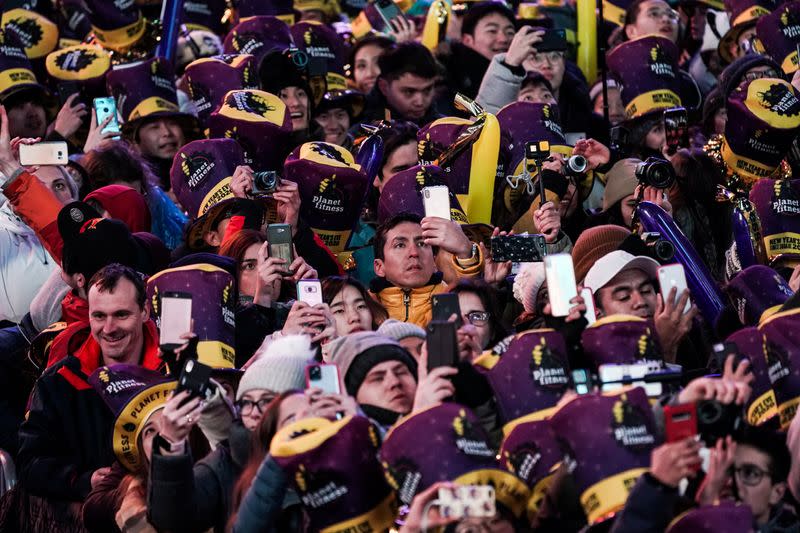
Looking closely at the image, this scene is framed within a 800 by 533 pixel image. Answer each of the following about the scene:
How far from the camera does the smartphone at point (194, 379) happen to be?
6.32 m

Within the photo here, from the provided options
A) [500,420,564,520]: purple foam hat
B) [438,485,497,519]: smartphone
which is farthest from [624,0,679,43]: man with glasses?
[438,485,497,519]: smartphone

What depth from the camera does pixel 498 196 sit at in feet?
29.8

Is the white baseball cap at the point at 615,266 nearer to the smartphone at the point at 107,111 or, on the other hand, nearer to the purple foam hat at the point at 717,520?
the purple foam hat at the point at 717,520

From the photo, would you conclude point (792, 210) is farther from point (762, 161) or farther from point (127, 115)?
point (127, 115)

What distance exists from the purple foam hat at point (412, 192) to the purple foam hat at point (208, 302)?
1229 millimetres

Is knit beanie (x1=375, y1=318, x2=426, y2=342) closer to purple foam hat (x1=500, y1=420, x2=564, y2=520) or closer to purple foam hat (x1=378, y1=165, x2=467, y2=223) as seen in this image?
purple foam hat (x1=500, y1=420, x2=564, y2=520)

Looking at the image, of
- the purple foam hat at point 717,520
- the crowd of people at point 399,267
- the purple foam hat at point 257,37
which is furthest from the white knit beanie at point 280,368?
the purple foam hat at point 257,37

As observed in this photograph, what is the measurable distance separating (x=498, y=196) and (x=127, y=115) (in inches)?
94.5

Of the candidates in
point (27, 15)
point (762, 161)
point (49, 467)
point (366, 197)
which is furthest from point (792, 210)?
point (27, 15)

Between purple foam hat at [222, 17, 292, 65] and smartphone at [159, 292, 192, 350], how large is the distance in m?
3.86

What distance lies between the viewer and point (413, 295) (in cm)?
814

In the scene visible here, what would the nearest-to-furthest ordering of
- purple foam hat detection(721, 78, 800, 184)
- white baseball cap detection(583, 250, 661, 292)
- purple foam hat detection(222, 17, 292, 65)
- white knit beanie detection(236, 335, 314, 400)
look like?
1. white knit beanie detection(236, 335, 314, 400)
2. white baseball cap detection(583, 250, 661, 292)
3. purple foam hat detection(721, 78, 800, 184)
4. purple foam hat detection(222, 17, 292, 65)

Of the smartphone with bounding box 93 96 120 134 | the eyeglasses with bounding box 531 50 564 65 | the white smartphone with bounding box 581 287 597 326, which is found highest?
the white smartphone with bounding box 581 287 597 326

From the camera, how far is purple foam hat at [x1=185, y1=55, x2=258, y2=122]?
9859mm
